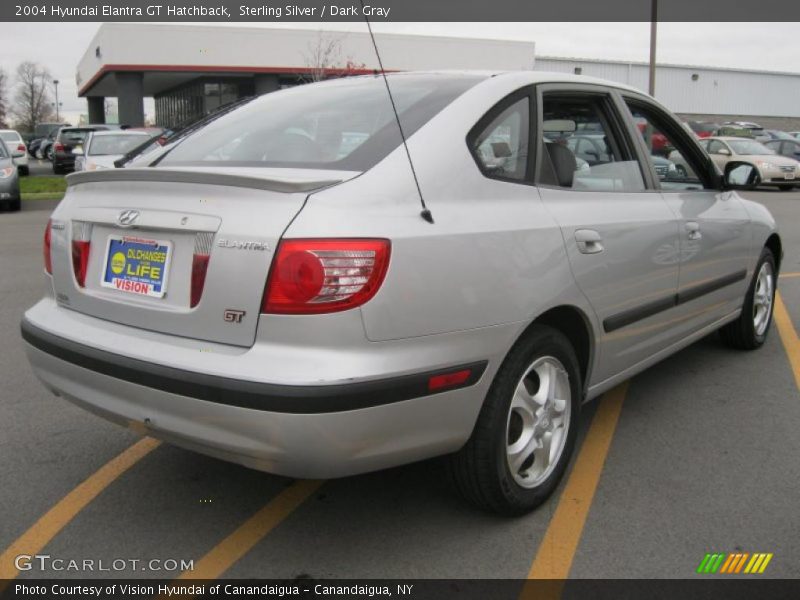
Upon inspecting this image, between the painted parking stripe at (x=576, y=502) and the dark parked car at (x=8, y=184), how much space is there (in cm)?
1304

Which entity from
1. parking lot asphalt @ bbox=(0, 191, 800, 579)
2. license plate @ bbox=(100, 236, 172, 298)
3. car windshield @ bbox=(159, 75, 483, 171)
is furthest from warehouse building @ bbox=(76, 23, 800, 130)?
license plate @ bbox=(100, 236, 172, 298)

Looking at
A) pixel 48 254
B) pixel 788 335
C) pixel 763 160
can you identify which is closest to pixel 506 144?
pixel 48 254

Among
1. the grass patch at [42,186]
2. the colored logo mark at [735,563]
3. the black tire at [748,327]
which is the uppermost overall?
the grass patch at [42,186]

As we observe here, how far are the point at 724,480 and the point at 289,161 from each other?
2.24 metres

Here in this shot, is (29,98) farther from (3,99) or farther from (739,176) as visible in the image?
(739,176)

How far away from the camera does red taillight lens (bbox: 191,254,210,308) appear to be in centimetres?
238

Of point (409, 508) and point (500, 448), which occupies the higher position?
point (500, 448)

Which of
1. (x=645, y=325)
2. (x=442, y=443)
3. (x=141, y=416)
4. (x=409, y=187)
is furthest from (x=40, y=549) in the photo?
(x=645, y=325)

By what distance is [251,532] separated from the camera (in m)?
2.82

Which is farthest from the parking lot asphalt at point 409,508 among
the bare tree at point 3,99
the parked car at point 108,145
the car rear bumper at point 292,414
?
the bare tree at point 3,99

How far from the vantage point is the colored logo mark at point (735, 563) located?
2607mm

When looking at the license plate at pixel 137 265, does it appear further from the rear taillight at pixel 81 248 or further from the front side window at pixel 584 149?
the front side window at pixel 584 149

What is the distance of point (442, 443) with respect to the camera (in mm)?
2514

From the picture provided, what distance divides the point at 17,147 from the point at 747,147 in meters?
19.2
